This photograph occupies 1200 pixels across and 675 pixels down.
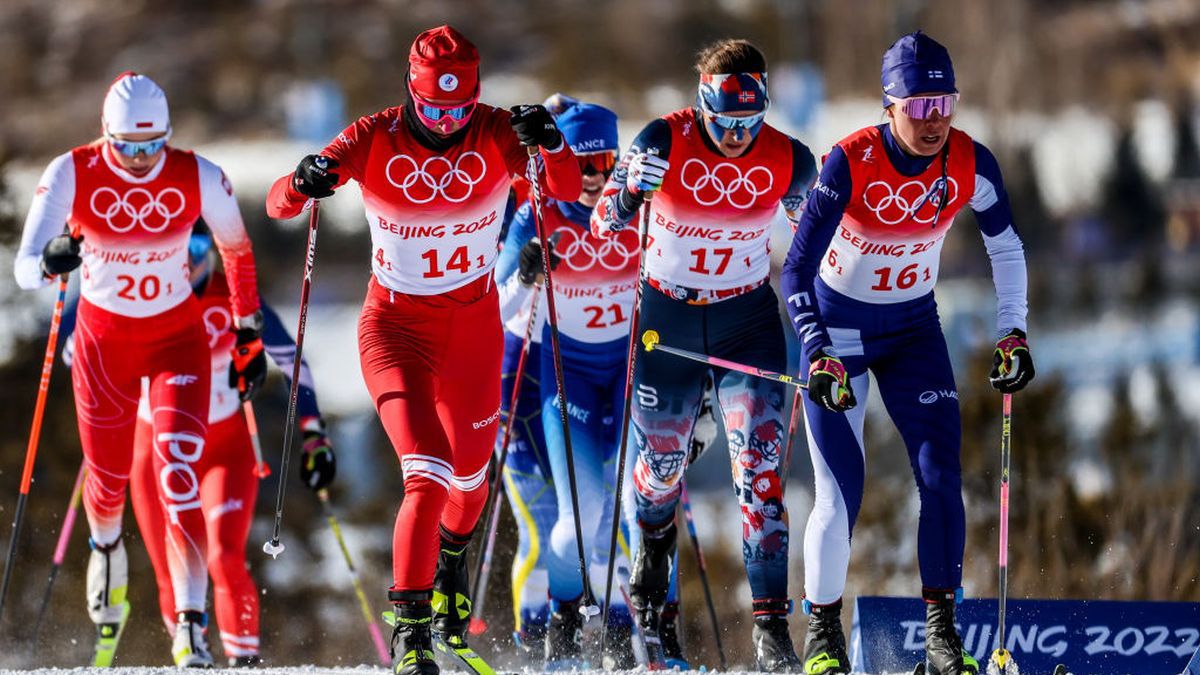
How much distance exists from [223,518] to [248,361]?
126 centimetres

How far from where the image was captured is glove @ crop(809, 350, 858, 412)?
7156 mm

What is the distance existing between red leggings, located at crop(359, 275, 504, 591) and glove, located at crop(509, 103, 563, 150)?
0.60 m

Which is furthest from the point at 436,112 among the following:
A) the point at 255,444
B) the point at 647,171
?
the point at 255,444

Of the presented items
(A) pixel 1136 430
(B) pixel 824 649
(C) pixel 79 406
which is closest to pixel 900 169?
(B) pixel 824 649

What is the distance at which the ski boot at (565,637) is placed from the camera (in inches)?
345

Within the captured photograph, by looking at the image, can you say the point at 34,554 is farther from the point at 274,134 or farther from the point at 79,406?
the point at 274,134

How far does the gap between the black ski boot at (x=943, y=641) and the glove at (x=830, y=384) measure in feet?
2.58

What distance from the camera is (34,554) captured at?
20.0 meters

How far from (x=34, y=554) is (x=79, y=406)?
11.7 meters

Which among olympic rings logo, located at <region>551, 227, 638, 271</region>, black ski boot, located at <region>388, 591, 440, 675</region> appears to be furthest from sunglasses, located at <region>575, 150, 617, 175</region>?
black ski boot, located at <region>388, 591, 440, 675</region>

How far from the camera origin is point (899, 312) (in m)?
7.57

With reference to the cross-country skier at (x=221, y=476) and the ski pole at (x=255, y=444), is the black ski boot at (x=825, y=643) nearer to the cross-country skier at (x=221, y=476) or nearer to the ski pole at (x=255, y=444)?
the cross-country skier at (x=221, y=476)

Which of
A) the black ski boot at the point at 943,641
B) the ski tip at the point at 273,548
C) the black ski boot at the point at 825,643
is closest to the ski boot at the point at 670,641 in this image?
the black ski boot at the point at 825,643

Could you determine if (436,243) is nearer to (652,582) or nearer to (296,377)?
(296,377)
